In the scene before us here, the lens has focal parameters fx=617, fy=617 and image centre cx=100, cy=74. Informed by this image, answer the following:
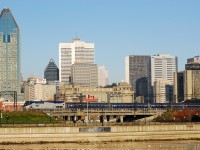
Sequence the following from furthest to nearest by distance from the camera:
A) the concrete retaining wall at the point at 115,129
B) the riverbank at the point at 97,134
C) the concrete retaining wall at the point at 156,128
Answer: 1. the concrete retaining wall at the point at 156,128
2. the concrete retaining wall at the point at 115,129
3. the riverbank at the point at 97,134

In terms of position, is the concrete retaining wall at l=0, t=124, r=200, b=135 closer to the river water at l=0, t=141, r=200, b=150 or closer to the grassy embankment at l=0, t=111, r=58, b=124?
the river water at l=0, t=141, r=200, b=150

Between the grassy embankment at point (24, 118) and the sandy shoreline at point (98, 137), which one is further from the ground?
the grassy embankment at point (24, 118)

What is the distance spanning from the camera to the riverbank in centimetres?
9412

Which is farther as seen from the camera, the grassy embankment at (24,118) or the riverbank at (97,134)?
the grassy embankment at (24,118)

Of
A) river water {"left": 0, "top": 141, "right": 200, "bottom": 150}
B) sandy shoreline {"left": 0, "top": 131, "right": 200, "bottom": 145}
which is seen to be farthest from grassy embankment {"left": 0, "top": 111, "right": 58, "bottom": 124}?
river water {"left": 0, "top": 141, "right": 200, "bottom": 150}

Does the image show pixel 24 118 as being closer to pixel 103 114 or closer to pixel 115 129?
pixel 115 129

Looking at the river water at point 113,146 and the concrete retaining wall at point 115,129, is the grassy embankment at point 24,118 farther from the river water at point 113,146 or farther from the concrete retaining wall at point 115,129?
the river water at point 113,146

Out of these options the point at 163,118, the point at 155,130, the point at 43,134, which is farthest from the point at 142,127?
the point at 163,118

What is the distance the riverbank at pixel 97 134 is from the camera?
94125 mm

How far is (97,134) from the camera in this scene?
97.2m

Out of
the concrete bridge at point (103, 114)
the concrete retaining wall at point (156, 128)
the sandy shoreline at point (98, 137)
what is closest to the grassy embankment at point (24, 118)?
the concrete retaining wall at point (156, 128)

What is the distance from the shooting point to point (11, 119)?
12081cm

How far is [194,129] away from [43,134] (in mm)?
26990

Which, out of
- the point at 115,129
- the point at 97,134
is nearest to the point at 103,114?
the point at 115,129
